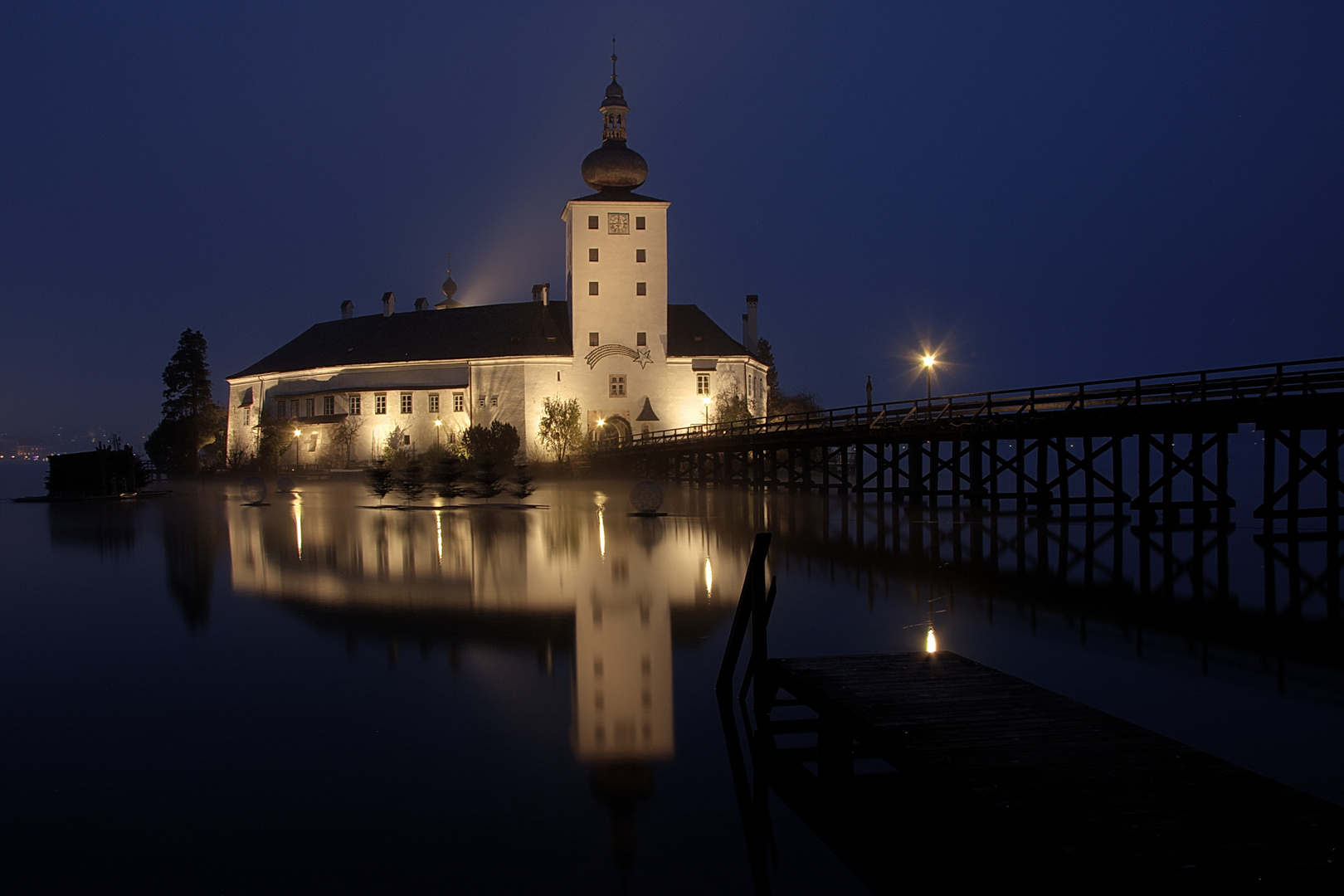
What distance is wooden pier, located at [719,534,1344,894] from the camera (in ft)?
14.8

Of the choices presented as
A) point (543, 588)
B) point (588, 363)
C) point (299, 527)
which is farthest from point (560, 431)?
point (543, 588)

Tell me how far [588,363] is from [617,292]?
507 cm

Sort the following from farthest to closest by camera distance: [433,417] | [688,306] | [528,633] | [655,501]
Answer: [688,306], [433,417], [655,501], [528,633]

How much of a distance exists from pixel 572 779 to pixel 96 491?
47.8 m

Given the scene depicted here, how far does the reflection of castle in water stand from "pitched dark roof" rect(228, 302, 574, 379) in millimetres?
42023

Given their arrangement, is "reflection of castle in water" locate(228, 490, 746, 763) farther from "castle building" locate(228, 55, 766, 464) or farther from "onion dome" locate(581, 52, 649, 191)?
"onion dome" locate(581, 52, 649, 191)

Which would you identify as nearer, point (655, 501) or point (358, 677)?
point (358, 677)

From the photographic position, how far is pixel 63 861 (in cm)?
593

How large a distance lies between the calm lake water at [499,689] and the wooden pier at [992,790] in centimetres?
28

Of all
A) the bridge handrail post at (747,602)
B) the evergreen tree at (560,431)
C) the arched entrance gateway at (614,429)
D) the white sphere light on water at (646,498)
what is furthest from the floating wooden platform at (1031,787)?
the arched entrance gateway at (614,429)

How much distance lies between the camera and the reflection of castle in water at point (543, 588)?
964cm

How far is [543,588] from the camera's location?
621 inches

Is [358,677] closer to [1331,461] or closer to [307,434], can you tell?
[1331,461]

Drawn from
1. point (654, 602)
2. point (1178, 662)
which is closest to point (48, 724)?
point (654, 602)
